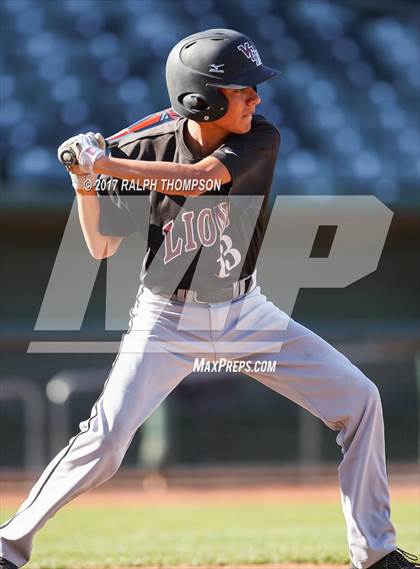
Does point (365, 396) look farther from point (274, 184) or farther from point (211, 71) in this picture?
point (274, 184)

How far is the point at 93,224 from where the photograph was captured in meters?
3.36

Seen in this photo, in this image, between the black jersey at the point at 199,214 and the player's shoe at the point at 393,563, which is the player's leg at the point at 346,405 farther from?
the black jersey at the point at 199,214

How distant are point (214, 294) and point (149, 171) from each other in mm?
508

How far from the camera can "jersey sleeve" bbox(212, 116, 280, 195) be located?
320cm

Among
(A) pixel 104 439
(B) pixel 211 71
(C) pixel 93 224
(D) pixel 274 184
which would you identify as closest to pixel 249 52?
(B) pixel 211 71

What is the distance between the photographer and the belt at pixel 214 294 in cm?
332

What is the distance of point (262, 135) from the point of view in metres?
3.33

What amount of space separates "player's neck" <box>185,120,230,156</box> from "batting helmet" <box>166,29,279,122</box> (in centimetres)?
10

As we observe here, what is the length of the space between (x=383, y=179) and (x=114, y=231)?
25.4ft

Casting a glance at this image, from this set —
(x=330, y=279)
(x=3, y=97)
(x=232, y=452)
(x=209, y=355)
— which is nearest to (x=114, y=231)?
(x=209, y=355)

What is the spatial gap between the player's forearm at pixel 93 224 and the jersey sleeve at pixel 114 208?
0.03 metres

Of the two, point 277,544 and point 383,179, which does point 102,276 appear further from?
point 277,544

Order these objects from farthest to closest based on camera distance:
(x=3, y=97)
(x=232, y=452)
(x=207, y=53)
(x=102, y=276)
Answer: (x=3, y=97), (x=102, y=276), (x=232, y=452), (x=207, y=53)

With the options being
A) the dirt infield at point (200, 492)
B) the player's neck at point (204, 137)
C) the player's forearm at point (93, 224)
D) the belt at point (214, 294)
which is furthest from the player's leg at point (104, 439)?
the dirt infield at point (200, 492)
